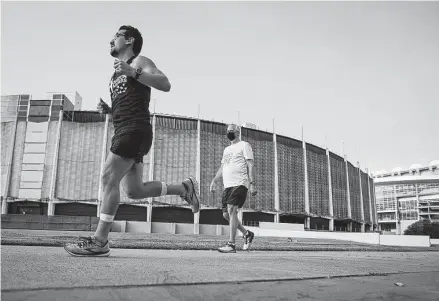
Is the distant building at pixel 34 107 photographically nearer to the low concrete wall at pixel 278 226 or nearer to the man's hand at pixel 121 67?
the low concrete wall at pixel 278 226

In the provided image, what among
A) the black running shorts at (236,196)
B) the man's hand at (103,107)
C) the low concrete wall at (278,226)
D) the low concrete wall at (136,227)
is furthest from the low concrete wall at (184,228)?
the man's hand at (103,107)

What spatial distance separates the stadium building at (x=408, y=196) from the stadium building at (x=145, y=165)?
36251mm

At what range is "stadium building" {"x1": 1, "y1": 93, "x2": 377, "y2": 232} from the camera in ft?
147

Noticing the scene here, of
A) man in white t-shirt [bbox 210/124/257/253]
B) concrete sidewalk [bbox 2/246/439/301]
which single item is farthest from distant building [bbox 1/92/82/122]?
concrete sidewalk [bbox 2/246/439/301]

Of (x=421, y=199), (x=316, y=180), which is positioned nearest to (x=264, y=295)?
(x=316, y=180)

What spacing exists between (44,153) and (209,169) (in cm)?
2076

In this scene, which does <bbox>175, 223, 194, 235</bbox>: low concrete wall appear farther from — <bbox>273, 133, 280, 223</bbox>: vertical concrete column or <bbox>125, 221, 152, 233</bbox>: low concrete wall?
<bbox>273, 133, 280, 223</bbox>: vertical concrete column

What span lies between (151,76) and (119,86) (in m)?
0.35

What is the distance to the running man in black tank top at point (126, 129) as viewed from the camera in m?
3.10

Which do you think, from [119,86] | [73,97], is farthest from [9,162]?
[119,86]

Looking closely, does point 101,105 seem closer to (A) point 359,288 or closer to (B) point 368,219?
(A) point 359,288

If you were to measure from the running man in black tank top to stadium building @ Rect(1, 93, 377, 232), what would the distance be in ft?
129

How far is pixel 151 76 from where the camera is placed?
316cm

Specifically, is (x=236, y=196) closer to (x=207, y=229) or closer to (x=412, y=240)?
(x=412, y=240)
